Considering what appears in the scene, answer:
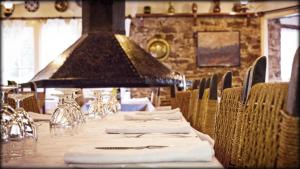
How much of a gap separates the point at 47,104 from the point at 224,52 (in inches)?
140

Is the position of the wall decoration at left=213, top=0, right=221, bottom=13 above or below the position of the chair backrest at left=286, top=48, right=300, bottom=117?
above

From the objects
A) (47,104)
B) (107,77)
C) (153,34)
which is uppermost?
(153,34)

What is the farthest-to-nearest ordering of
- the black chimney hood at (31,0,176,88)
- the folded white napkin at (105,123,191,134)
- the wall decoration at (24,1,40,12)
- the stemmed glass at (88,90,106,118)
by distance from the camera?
the wall decoration at (24,1,40,12)
the black chimney hood at (31,0,176,88)
the stemmed glass at (88,90,106,118)
the folded white napkin at (105,123,191,134)

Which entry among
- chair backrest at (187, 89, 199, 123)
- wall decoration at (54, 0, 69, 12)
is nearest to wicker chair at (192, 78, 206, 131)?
chair backrest at (187, 89, 199, 123)

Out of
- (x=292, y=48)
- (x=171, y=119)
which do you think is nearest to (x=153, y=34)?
(x=292, y=48)

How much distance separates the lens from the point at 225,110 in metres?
2.22

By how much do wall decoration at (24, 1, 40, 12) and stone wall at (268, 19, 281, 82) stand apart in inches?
184

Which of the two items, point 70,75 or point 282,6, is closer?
point 70,75

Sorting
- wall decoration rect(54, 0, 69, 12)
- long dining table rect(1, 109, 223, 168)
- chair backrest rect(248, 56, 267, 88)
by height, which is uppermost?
wall decoration rect(54, 0, 69, 12)

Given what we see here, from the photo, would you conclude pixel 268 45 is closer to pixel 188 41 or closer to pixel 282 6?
pixel 282 6

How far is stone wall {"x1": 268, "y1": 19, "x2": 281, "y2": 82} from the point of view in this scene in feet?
32.2

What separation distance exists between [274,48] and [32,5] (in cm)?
496

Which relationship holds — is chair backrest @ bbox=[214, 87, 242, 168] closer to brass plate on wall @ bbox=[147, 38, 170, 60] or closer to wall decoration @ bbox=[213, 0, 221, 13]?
brass plate on wall @ bbox=[147, 38, 170, 60]

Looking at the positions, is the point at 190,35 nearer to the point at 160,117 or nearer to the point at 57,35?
the point at 57,35
